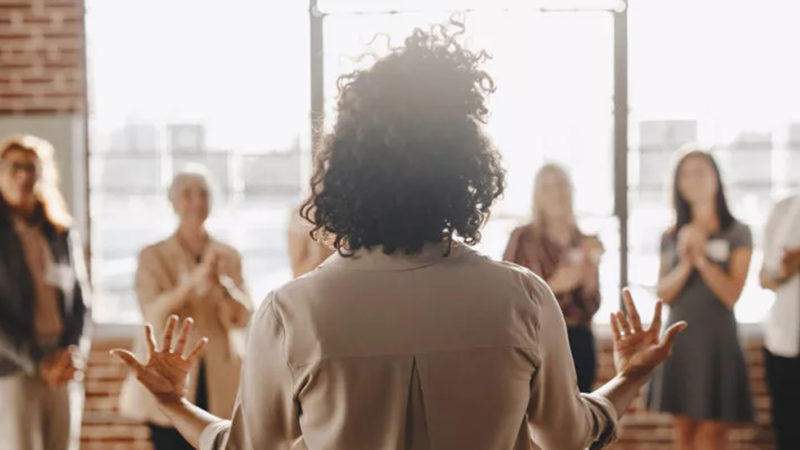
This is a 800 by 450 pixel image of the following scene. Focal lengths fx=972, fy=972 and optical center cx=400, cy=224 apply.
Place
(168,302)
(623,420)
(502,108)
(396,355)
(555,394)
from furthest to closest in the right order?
(502,108)
(623,420)
(168,302)
(555,394)
(396,355)

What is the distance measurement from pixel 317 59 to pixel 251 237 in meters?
Result: 0.95

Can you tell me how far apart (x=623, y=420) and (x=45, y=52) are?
3.31 metres

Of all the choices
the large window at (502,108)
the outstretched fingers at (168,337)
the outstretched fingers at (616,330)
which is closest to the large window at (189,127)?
the large window at (502,108)

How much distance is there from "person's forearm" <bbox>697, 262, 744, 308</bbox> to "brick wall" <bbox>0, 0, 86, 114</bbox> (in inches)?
118

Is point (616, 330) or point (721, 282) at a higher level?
point (616, 330)

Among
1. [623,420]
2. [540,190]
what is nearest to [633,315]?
[540,190]

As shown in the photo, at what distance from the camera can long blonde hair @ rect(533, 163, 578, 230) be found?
3941mm

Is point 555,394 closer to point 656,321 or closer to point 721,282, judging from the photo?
point 656,321

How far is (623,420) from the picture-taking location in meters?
4.60

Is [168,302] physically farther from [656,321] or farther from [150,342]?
[656,321]

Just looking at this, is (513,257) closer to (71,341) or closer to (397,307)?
(71,341)

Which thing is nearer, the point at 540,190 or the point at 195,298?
the point at 195,298

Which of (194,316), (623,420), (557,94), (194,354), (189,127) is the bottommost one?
(623,420)

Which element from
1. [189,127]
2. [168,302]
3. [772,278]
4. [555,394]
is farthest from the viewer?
[189,127]
